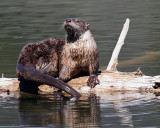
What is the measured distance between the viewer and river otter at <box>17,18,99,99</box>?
7121 millimetres

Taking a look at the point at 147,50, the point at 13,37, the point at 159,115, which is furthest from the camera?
the point at 13,37

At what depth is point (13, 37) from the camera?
1435 cm

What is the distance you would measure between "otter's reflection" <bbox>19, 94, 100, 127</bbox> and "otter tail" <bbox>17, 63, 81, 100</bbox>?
0.17 meters

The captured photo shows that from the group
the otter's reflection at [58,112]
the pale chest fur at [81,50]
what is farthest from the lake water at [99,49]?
the pale chest fur at [81,50]

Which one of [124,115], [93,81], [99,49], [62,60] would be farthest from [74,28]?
[99,49]

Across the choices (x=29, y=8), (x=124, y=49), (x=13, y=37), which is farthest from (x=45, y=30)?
(x=29, y=8)

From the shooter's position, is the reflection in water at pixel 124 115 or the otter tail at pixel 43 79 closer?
the reflection in water at pixel 124 115

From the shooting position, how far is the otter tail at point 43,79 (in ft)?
23.1

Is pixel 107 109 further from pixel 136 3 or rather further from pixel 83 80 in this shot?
pixel 136 3

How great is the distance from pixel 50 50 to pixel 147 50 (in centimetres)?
446

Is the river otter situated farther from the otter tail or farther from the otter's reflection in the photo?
the otter's reflection

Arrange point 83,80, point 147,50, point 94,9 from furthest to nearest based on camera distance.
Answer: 1. point 94,9
2. point 147,50
3. point 83,80

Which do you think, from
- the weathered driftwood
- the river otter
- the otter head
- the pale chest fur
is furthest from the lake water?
the otter head

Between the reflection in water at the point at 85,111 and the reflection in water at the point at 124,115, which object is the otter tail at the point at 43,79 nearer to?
the reflection in water at the point at 85,111
